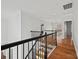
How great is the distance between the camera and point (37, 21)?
17.9 feet

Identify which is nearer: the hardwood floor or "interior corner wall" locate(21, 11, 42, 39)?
the hardwood floor

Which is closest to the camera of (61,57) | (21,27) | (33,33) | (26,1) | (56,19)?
(61,57)

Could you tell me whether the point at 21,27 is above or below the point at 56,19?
below

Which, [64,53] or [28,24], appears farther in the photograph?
[28,24]

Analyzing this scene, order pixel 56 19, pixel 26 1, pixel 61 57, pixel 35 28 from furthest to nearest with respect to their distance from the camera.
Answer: pixel 56 19 → pixel 35 28 → pixel 26 1 → pixel 61 57

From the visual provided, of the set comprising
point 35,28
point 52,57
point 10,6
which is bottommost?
point 52,57

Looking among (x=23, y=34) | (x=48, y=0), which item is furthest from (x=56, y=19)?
(x=23, y=34)

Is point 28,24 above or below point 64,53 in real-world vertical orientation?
above

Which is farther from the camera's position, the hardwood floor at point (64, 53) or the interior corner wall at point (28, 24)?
the interior corner wall at point (28, 24)

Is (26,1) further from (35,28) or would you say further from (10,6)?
(35,28)

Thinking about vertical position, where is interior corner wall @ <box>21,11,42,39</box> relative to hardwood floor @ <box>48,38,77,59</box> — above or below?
above

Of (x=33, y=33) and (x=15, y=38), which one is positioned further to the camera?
(x=33, y=33)

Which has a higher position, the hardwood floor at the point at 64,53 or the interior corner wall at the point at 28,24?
the interior corner wall at the point at 28,24

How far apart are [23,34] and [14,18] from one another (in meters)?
0.80
